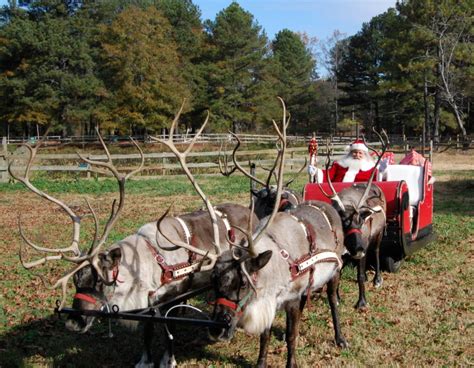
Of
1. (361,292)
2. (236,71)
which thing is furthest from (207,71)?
(361,292)

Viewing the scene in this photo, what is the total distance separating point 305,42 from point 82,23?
117 ft

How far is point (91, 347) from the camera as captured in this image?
19.9 ft

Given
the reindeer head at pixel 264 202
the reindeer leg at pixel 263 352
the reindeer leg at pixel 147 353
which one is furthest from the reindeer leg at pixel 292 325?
the reindeer head at pixel 264 202

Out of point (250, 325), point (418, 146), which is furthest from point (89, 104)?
point (250, 325)

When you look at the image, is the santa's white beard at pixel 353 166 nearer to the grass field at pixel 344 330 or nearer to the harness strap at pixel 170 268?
the grass field at pixel 344 330

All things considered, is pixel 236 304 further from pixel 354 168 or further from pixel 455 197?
pixel 455 197

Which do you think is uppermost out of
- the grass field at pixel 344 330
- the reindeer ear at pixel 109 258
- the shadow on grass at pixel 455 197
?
the reindeer ear at pixel 109 258

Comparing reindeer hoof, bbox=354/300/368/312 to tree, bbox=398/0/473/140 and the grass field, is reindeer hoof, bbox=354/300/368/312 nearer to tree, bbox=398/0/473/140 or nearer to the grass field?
the grass field

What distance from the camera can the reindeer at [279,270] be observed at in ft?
14.6

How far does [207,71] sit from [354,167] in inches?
1723

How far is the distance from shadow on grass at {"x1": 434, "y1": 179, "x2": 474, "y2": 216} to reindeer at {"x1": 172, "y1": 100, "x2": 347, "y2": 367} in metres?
9.33

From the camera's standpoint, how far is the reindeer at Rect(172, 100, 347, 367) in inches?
175

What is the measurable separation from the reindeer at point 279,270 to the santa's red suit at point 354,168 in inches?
134

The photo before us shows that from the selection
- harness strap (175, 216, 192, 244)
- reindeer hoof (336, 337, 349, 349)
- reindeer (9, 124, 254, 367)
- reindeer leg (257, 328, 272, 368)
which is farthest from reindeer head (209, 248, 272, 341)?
reindeer hoof (336, 337, 349, 349)
